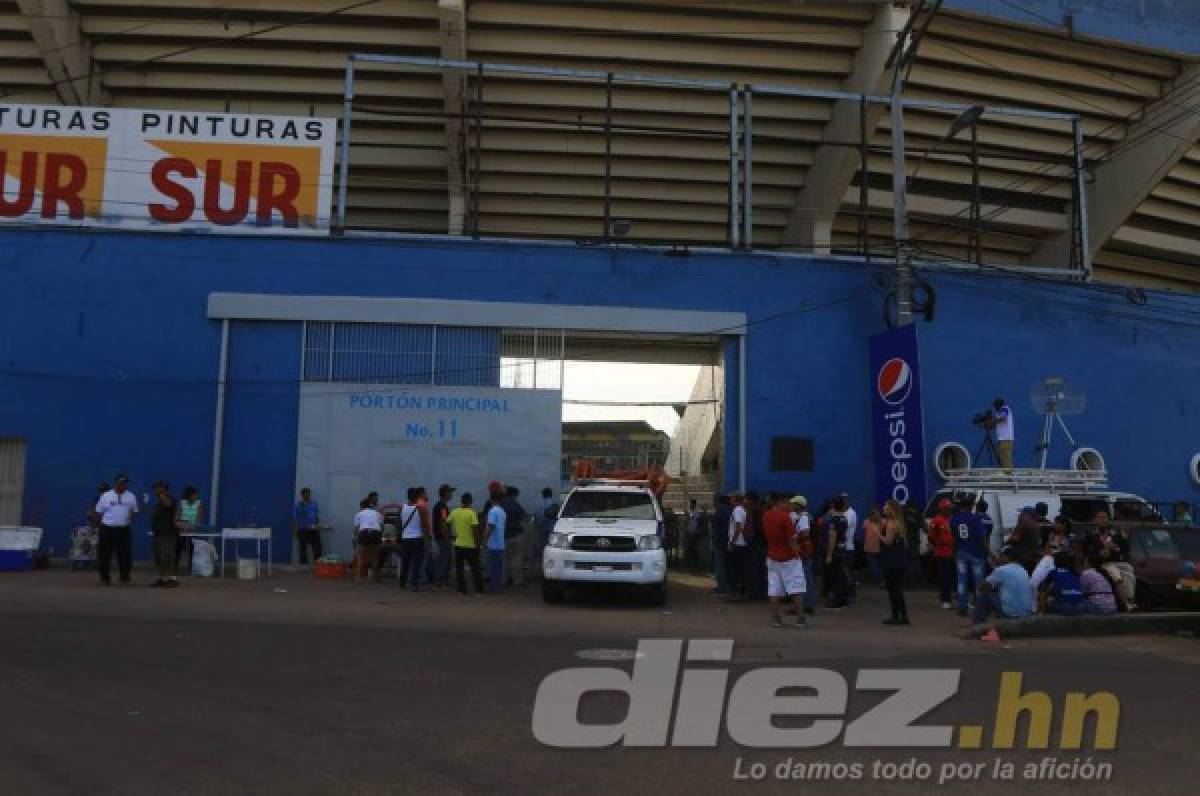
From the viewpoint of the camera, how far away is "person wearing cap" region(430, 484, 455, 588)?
1559 cm

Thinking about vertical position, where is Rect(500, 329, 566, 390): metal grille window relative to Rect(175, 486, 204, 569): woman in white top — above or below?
above

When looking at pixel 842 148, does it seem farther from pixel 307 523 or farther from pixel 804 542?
pixel 307 523

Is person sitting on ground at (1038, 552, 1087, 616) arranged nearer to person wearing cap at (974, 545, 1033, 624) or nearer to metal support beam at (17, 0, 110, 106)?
person wearing cap at (974, 545, 1033, 624)

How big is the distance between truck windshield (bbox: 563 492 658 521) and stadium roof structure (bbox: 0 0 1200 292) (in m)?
6.48

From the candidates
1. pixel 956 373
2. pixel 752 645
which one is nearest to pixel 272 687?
pixel 752 645

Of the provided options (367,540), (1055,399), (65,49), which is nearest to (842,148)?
(1055,399)

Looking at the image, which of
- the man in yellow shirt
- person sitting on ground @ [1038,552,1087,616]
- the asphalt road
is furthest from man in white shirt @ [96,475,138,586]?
person sitting on ground @ [1038,552,1087,616]

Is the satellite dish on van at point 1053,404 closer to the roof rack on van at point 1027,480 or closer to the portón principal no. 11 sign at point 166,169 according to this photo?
the roof rack on van at point 1027,480

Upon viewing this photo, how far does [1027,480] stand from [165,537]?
516 inches

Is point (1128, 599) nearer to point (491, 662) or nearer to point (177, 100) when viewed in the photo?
point (491, 662)

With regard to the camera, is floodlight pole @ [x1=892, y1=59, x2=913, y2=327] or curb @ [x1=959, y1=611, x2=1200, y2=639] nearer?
curb @ [x1=959, y1=611, x2=1200, y2=639]

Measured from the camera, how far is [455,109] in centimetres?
2147

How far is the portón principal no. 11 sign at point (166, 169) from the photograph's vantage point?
1856cm

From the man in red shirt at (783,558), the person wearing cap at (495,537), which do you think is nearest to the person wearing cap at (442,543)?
the person wearing cap at (495,537)
